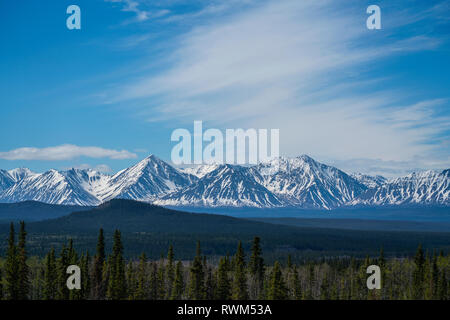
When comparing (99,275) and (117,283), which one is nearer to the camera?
(117,283)

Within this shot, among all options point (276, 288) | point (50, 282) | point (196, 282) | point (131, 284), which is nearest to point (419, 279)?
point (276, 288)

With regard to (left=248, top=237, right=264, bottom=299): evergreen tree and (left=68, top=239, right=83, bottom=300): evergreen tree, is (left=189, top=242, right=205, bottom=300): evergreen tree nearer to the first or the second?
(left=248, top=237, right=264, bottom=299): evergreen tree

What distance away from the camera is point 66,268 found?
367 ft

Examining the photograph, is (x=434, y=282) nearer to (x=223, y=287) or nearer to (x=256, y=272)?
(x=256, y=272)

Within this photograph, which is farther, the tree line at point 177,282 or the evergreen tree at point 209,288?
the evergreen tree at point 209,288

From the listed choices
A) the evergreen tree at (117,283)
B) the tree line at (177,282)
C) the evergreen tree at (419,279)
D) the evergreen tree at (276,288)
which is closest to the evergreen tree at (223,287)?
the tree line at (177,282)

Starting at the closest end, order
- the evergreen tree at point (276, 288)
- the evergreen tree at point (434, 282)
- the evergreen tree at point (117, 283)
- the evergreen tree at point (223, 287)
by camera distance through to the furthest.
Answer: the evergreen tree at point (276, 288), the evergreen tree at point (223, 287), the evergreen tree at point (117, 283), the evergreen tree at point (434, 282)

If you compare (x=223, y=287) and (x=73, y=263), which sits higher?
(x=73, y=263)

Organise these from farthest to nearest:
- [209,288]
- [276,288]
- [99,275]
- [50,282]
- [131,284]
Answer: [131,284], [99,275], [209,288], [50,282], [276,288]

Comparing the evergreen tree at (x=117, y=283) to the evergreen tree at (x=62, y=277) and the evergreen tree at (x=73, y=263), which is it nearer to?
the evergreen tree at (x=73, y=263)

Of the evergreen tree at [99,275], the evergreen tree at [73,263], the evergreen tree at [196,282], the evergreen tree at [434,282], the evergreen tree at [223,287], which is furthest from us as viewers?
the evergreen tree at [434,282]

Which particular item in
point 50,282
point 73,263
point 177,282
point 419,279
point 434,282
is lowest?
point 419,279

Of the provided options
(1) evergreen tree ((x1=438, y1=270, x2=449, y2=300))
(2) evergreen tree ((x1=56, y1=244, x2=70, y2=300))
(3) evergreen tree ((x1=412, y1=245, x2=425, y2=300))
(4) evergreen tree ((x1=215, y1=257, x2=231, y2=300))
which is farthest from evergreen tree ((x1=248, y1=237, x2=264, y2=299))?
(3) evergreen tree ((x1=412, y1=245, x2=425, y2=300))

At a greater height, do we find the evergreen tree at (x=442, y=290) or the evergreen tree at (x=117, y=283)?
the evergreen tree at (x=117, y=283)
